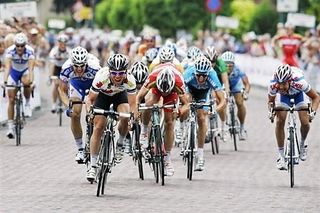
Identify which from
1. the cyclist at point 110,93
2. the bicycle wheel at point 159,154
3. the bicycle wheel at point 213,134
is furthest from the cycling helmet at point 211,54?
the cyclist at point 110,93

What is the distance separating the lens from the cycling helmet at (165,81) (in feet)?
56.4

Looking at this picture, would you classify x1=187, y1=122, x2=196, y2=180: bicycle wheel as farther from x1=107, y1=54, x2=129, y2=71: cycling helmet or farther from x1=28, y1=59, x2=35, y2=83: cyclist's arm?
x1=28, y1=59, x2=35, y2=83: cyclist's arm

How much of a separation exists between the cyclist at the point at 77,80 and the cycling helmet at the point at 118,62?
1076 millimetres

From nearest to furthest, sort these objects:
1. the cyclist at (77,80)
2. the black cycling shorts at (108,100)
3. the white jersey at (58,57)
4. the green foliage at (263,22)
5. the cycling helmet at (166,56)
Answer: the black cycling shorts at (108,100), the cyclist at (77,80), the cycling helmet at (166,56), the white jersey at (58,57), the green foliage at (263,22)

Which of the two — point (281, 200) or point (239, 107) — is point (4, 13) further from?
point (281, 200)

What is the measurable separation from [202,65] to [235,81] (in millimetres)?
5176

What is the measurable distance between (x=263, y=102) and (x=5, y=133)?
12979mm

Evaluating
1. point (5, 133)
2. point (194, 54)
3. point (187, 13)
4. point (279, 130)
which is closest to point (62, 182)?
point (279, 130)

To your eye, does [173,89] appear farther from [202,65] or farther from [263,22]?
[263,22]

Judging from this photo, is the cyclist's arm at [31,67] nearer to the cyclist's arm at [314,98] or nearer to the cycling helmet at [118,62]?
the cyclist's arm at [314,98]

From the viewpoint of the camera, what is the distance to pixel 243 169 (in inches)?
771

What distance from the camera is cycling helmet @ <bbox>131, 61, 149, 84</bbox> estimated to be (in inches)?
735

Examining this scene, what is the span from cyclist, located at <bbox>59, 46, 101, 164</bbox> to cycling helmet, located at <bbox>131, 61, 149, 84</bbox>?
744 millimetres

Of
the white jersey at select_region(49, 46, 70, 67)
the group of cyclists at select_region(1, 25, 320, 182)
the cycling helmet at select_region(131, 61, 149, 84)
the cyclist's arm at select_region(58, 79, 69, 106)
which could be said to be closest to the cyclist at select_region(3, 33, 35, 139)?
the group of cyclists at select_region(1, 25, 320, 182)
